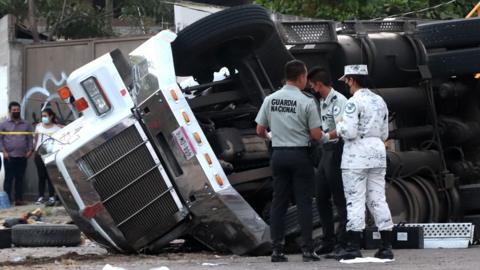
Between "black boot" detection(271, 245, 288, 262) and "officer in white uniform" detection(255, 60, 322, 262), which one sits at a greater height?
"officer in white uniform" detection(255, 60, 322, 262)

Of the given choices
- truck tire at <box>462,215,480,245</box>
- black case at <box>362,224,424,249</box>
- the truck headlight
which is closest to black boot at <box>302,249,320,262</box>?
black case at <box>362,224,424,249</box>

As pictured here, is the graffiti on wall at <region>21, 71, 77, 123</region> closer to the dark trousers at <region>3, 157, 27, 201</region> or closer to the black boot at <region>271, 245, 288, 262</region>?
the dark trousers at <region>3, 157, 27, 201</region>

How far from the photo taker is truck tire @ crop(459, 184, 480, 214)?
35.2 ft

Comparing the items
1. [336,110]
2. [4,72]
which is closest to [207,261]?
[336,110]

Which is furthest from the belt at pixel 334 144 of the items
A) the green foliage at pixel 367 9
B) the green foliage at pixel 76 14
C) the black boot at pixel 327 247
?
the green foliage at pixel 76 14

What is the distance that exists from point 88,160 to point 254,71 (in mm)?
1863

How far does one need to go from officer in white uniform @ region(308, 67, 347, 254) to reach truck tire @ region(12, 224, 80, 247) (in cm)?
292

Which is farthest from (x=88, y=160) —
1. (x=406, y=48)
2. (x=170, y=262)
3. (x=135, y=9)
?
(x=135, y=9)

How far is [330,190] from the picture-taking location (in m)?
8.90

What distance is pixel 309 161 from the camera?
8.72 metres

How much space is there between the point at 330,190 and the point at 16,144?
9853 mm

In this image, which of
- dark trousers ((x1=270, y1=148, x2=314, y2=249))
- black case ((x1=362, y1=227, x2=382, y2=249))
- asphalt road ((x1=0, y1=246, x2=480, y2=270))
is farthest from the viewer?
black case ((x1=362, y1=227, x2=382, y2=249))

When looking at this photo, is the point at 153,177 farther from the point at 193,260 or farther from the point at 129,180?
the point at 193,260

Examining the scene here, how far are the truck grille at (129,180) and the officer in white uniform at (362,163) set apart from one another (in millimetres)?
1556
